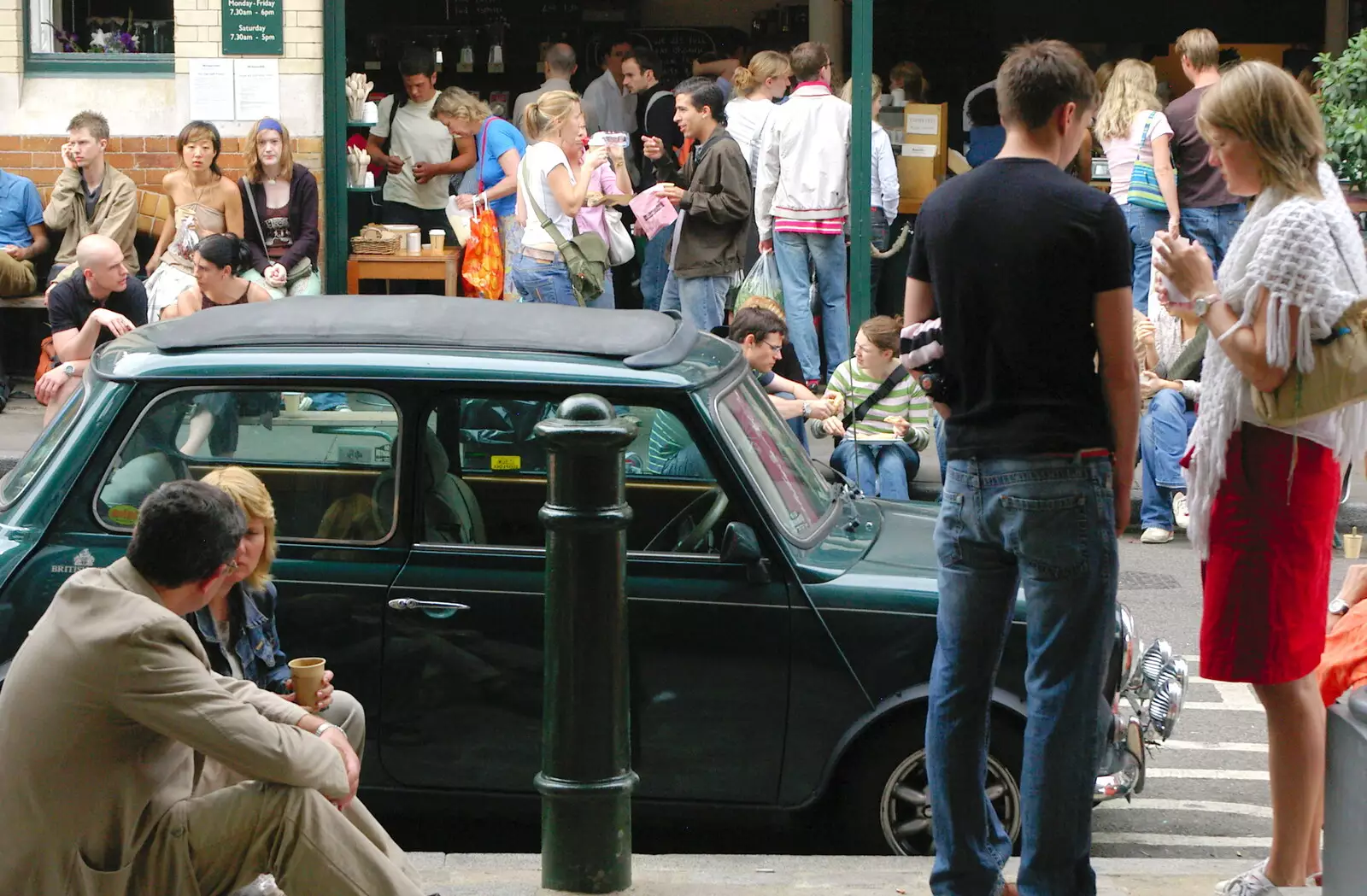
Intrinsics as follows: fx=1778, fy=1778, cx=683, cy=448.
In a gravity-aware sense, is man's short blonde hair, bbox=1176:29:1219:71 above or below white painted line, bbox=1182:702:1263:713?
above

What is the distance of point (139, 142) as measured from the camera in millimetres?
12070

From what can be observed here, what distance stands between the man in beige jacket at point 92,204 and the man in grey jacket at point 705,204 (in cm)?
349

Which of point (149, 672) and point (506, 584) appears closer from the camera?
point (149, 672)

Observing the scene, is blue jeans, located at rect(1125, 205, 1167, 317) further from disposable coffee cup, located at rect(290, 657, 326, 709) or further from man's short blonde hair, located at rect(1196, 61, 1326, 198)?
disposable coffee cup, located at rect(290, 657, 326, 709)

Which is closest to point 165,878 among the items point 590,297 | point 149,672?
point 149,672

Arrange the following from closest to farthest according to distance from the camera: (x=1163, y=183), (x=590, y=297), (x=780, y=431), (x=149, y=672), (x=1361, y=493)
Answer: (x=149, y=672) → (x=780, y=431) → (x=1361, y=493) → (x=590, y=297) → (x=1163, y=183)

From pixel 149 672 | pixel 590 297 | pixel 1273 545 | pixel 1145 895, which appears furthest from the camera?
pixel 590 297

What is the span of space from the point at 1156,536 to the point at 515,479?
534cm

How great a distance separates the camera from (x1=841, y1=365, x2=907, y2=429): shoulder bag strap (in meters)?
8.41

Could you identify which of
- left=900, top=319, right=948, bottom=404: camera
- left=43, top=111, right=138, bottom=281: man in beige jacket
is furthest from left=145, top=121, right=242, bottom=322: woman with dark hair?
left=900, top=319, right=948, bottom=404: camera

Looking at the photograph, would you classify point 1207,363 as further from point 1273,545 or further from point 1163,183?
point 1163,183

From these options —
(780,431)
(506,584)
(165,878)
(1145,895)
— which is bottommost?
(1145,895)

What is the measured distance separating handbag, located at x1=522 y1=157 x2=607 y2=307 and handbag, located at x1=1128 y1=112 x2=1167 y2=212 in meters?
3.72

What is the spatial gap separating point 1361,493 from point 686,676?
21.2ft
